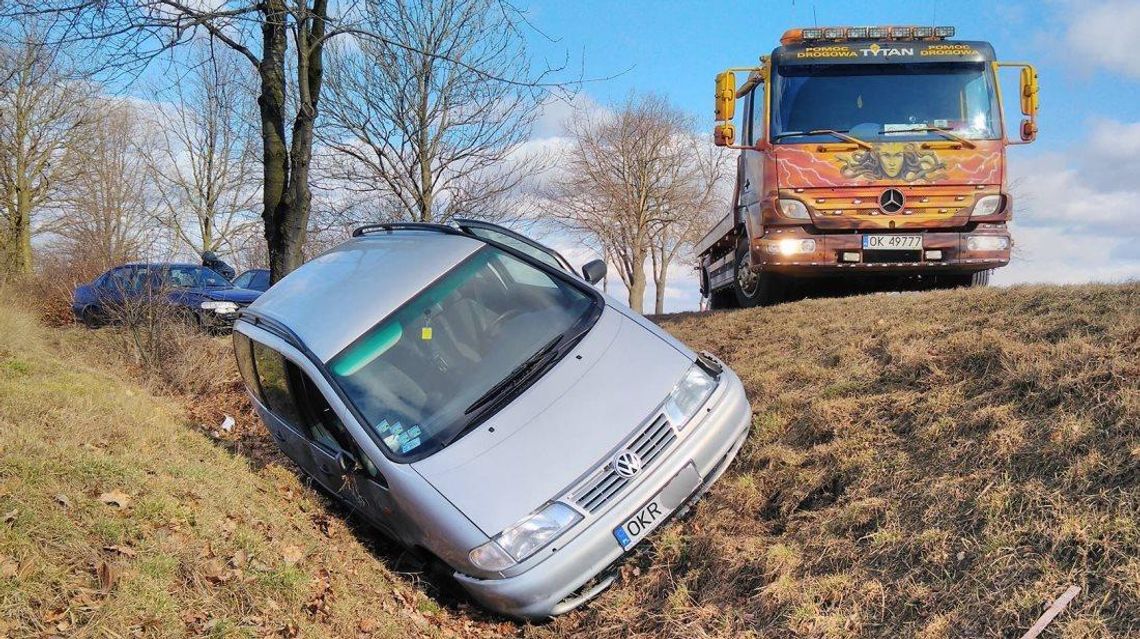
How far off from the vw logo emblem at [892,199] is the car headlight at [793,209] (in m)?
0.76

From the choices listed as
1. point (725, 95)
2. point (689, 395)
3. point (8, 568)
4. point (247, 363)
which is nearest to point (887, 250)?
point (725, 95)

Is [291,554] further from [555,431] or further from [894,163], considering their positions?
[894,163]

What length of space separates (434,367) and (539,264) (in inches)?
44.8

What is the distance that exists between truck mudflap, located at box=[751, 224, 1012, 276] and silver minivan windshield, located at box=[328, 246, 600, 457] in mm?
3724

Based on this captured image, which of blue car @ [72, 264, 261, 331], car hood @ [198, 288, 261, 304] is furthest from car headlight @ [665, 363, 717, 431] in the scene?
car hood @ [198, 288, 261, 304]

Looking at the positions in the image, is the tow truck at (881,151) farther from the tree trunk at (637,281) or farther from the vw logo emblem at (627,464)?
the tree trunk at (637,281)

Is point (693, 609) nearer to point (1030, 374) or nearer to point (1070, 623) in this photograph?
point (1070, 623)

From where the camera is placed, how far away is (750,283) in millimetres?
9656

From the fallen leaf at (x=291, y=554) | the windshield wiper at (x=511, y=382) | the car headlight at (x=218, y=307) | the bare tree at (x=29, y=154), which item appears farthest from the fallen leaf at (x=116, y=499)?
the bare tree at (x=29, y=154)

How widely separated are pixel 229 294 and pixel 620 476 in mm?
10516

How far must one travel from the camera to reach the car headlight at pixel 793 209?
8148 mm

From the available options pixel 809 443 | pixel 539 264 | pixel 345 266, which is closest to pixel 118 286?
pixel 345 266

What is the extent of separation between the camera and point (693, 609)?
12.5ft

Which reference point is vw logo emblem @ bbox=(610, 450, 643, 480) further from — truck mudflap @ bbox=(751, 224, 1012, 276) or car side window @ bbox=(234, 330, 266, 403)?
truck mudflap @ bbox=(751, 224, 1012, 276)
